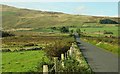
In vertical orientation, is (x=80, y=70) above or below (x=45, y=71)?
below

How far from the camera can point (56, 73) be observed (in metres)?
12.9

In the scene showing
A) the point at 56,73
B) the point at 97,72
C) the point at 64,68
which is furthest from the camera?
the point at 97,72

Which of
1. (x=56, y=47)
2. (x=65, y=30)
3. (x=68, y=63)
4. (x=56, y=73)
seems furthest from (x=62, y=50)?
(x=65, y=30)

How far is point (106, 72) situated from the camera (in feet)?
68.1

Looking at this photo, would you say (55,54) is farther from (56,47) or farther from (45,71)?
(45,71)

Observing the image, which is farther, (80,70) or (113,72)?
(113,72)

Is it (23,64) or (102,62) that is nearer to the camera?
(102,62)

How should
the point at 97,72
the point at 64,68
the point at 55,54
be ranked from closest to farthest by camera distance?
the point at 64,68
the point at 97,72
the point at 55,54

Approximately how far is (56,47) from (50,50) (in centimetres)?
55

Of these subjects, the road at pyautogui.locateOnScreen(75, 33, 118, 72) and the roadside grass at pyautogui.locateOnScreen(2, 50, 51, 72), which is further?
the roadside grass at pyautogui.locateOnScreen(2, 50, 51, 72)

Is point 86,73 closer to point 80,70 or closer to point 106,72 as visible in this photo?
point 80,70

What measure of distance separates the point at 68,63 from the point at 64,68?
132 cm

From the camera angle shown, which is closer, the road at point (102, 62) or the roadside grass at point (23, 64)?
the road at point (102, 62)

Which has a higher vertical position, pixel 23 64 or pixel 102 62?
pixel 102 62
